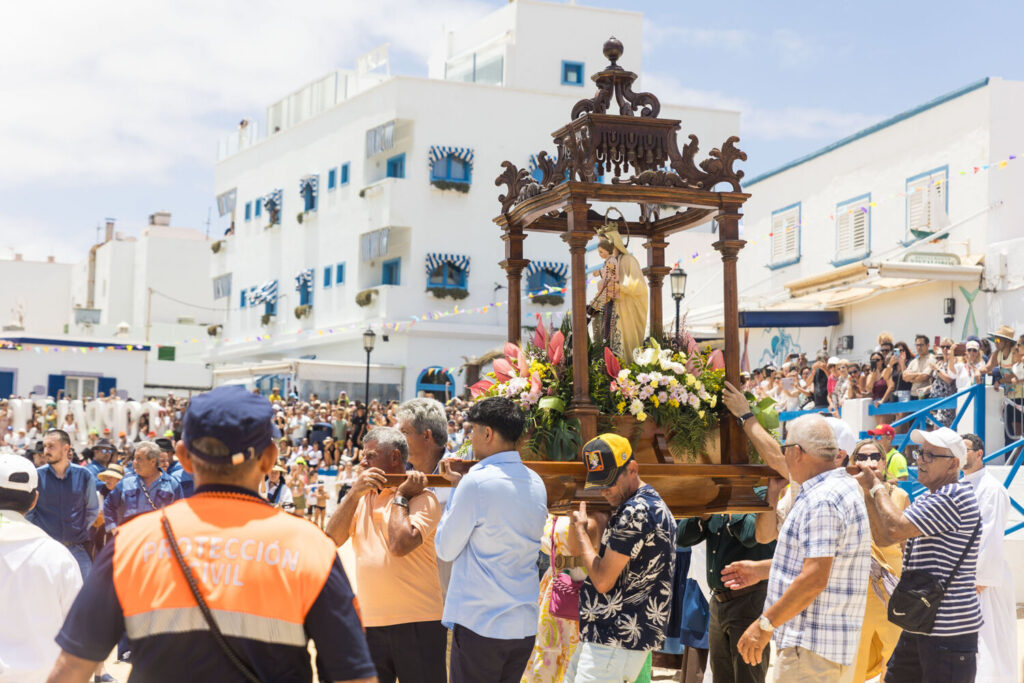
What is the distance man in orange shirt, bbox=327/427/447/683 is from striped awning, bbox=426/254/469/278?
100ft

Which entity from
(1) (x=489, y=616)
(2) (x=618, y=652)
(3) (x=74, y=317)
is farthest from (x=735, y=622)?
(3) (x=74, y=317)

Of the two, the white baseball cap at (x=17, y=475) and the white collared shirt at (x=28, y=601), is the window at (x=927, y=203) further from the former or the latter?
the white collared shirt at (x=28, y=601)

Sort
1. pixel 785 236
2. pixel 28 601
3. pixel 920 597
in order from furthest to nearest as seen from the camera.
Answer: pixel 785 236, pixel 920 597, pixel 28 601

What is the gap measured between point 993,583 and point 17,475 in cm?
536

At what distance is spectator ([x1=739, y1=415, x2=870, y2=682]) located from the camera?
5023mm

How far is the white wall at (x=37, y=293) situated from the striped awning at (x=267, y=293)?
86.0 ft

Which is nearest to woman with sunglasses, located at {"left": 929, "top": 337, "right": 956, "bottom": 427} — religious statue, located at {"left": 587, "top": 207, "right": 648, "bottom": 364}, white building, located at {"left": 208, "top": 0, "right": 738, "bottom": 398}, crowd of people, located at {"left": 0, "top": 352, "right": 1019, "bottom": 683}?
crowd of people, located at {"left": 0, "top": 352, "right": 1019, "bottom": 683}

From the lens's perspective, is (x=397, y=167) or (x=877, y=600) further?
(x=397, y=167)

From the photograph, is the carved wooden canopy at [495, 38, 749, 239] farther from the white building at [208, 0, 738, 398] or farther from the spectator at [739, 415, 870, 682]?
the white building at [208, 0, 738, 398]

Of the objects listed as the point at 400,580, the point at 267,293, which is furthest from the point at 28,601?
the point at 267,293

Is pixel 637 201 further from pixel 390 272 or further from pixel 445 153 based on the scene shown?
pixel 390 272

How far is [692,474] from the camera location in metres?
6.79

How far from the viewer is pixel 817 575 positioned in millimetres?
5000

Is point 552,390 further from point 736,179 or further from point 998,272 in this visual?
point 998,272
